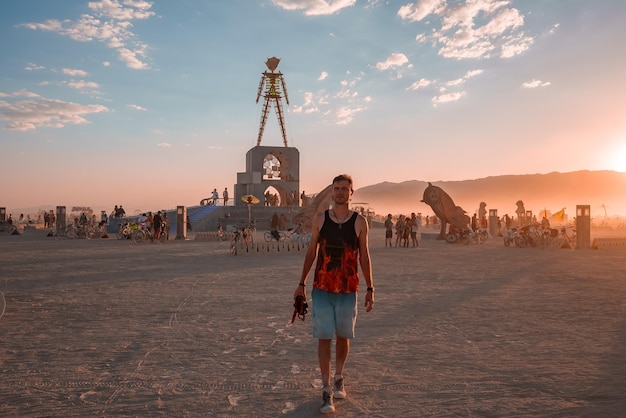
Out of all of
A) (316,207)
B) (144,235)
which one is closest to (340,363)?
(316,207)

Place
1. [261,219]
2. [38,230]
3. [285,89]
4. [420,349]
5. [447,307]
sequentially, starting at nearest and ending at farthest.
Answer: [420,349]
[447,307]
[38,230]
[261,219]
[285,89]

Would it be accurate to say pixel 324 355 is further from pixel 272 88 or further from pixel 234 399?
pixel 272 88

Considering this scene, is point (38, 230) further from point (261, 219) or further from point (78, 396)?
point (78, 396)

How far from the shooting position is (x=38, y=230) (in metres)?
33.8

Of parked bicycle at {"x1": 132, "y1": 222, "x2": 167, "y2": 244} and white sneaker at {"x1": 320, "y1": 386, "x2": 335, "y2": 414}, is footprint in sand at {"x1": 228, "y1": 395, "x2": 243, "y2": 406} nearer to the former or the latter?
white sneaker at {"x1": 320, "y1": 386, "x2": 335, "y2": 414}

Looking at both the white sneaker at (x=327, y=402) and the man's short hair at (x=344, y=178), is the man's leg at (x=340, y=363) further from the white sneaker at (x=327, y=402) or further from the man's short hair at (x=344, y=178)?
the man's short hair at (x=344, y=178)

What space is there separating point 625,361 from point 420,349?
80.3 inches

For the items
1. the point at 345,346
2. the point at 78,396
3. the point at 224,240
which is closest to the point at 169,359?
the point at 78,396

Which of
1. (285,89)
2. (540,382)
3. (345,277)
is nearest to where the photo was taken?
(345,277)

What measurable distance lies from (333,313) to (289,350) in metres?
1.82

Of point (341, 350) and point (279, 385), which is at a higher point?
point (341, 350)

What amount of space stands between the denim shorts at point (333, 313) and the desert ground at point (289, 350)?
59 cm

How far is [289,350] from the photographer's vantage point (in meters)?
5.65

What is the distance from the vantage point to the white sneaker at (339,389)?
412 centimetres
